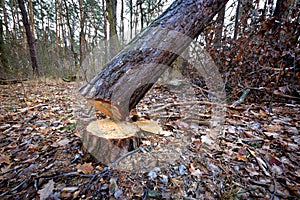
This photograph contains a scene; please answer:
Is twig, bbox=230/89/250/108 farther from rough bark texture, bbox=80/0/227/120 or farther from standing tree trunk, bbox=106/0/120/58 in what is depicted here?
standing tree trunk, bbox=106/0/120/58

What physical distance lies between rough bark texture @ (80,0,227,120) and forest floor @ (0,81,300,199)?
0.62m

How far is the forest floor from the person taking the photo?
1144 millimetres

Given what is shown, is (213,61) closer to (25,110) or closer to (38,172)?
(38,172)

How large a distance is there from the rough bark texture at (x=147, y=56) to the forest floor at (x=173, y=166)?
0.62m

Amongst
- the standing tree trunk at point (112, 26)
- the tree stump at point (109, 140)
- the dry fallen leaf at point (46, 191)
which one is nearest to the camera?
the dry fallen leaf at point (46, 191)

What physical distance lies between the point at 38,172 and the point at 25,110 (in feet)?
5.86

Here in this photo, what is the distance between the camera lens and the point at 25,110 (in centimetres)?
257

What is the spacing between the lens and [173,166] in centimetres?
141

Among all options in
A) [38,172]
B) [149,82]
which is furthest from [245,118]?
[38,172]

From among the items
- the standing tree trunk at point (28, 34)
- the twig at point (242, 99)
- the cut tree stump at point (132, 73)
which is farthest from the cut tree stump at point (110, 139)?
the standing tree trunk at point (28, 34)

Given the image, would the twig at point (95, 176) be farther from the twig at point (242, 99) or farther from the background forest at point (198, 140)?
the twig at point (242, 99)

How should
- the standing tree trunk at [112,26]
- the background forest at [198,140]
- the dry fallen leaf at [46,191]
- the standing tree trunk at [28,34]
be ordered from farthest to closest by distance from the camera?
the standing tree trunk at [112,26] < the standing tree trunk at [28,34] < the background forest at [198,140] < the dry fallen leaf at [46,191]

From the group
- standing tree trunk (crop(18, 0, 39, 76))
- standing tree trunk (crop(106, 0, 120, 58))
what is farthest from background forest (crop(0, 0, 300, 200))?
standing tree trunk (crop(106, 0, 120, 58))

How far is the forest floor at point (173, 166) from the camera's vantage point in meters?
1.14
